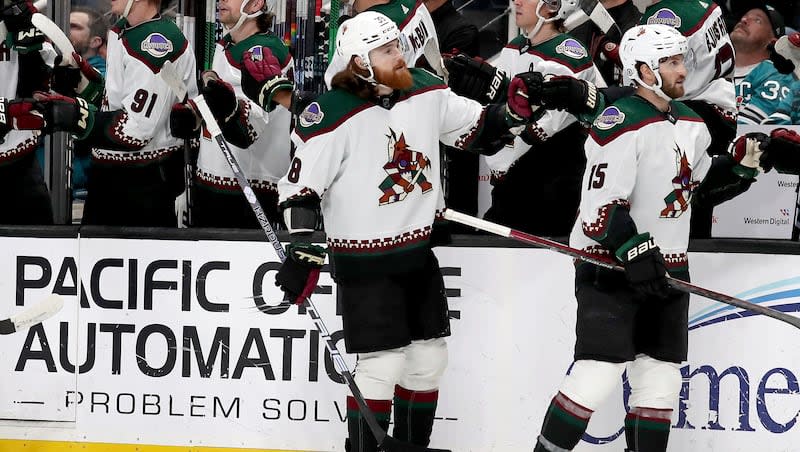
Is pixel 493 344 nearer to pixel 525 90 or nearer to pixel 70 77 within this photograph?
pixel 525 90

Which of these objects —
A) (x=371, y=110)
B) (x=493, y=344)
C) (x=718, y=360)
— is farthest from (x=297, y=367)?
(x=718, y=360)

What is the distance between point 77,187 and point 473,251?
160 centimetres

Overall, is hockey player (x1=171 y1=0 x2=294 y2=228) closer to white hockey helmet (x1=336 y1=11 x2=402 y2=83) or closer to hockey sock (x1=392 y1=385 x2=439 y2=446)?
white hockey helmet (x1=336 y1=11 x2=402 y2=83)

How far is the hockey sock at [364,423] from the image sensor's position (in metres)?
3.95

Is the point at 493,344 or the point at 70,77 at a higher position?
the point at 70,77

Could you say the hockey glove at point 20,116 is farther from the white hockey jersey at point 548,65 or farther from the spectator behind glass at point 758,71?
the spectator behind glass at point 758,71

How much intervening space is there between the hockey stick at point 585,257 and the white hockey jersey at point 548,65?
54 cm

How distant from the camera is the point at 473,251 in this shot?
4.41m

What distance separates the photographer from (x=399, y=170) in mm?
3842

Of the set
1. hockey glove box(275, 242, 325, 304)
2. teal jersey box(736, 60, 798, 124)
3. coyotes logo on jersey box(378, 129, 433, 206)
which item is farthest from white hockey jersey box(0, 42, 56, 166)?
teal jersey box(736, 60, 798, 124)

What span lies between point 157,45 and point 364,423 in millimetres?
1431

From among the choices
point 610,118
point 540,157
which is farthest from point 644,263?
point 540,157

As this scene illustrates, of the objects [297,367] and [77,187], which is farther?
[77,187]

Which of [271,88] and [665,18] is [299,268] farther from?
[665,18]
